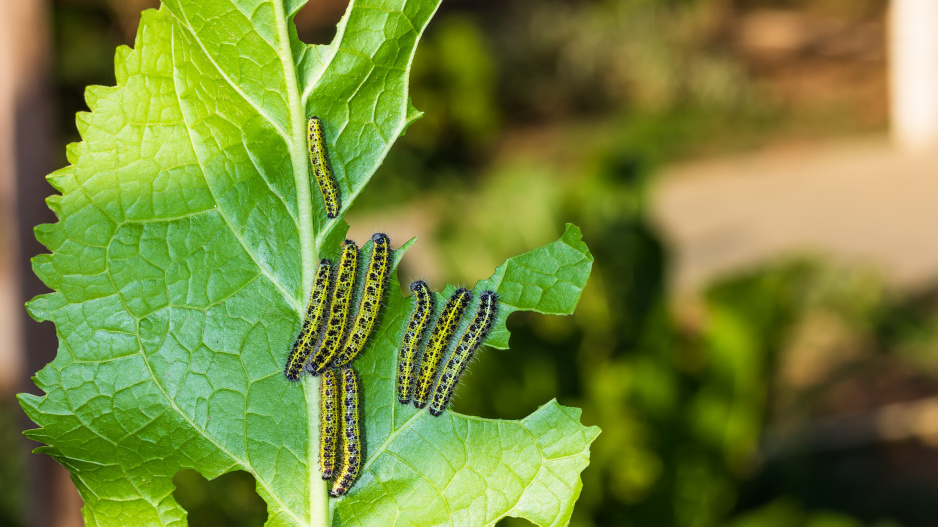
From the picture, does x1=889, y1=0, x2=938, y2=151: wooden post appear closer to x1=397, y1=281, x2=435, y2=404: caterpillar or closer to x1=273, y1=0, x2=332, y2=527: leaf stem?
x1=397, y1=281, x2=435, y2=404: caterpillar

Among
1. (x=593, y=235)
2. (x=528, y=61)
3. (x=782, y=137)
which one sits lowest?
(x=782, y=137)

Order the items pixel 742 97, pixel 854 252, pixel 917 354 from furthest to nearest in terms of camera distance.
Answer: pixel 742 97, pixel 854 252, pixel 917 354

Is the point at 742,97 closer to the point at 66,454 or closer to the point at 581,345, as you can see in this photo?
the point at 581,345

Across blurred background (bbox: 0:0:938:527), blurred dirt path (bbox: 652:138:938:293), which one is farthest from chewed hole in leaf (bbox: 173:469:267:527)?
blurred dirt path (bbox: 652:138:938:293)

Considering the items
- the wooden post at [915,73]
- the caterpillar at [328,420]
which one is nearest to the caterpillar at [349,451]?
the caterpillar at [328,420]

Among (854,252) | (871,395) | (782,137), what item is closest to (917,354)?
(871,395)

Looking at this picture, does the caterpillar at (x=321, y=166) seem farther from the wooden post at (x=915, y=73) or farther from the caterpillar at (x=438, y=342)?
the wooden post at (x=915, y=73)

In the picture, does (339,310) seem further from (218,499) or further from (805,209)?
(805,209)
